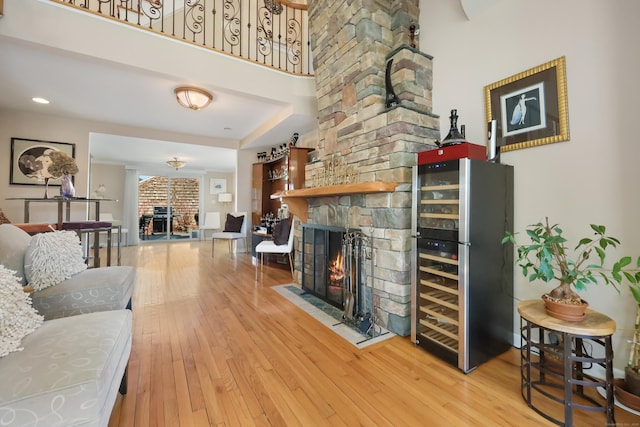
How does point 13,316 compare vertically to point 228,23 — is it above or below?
below

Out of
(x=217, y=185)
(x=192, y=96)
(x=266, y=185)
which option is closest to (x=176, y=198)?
(x=217, y=185)

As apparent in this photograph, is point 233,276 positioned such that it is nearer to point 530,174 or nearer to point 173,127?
point 173,127

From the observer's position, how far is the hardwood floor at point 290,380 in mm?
1320

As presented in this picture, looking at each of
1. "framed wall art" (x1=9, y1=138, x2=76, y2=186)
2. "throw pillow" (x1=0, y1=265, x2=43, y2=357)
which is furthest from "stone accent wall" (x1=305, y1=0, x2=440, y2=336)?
"framed wall art" (x1=9, y1=138, x2=76, y2=186)

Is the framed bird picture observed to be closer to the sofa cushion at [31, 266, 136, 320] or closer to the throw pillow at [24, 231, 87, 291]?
the sofa cushion at [31, 266, 136, 320]

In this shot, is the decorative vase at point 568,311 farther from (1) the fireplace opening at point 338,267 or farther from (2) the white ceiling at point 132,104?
(2) the white ceiling at point 132,104

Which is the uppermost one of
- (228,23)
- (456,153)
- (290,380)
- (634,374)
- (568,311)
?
(228,23)

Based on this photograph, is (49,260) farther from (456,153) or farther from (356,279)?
(456,153)

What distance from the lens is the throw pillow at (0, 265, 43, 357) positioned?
923mm

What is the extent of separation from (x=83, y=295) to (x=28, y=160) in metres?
4.13

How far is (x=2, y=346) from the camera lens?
0.89m

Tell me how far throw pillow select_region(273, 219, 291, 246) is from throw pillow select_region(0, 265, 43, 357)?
9.84 ft

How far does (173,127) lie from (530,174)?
5.37 meters

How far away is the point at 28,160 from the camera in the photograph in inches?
155
